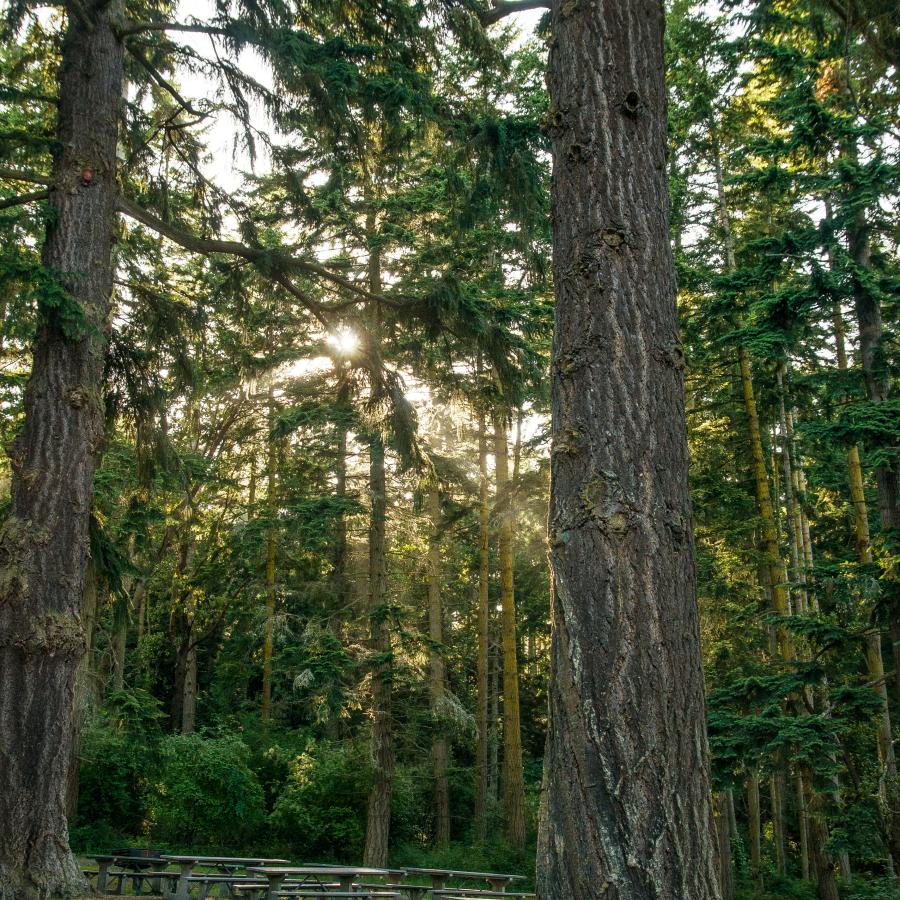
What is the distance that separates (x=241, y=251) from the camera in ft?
30.2

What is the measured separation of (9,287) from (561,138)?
545cm

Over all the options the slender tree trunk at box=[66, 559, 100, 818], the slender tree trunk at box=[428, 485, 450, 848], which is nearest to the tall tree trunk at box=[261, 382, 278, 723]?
the slender tree trunk at box=[428, 485, 450, 848]

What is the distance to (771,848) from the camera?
26.5m

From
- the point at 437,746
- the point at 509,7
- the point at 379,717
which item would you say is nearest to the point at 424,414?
the point at 379,717

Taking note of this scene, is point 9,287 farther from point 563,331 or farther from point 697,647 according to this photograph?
point 697,647

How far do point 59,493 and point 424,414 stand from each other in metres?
10.7

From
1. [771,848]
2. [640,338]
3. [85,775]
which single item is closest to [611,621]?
[640,338]

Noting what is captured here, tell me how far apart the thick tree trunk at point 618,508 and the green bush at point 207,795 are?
16.3 m

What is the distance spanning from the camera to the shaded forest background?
912 centimetres

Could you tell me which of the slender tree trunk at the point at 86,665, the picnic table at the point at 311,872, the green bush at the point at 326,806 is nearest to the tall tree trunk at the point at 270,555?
the green bush at the point at 326,806

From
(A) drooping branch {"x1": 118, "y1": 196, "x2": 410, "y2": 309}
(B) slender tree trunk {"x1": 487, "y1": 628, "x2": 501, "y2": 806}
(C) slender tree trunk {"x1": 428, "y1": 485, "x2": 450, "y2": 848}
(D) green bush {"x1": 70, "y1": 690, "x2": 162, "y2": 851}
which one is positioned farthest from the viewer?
(B) slender tree trunk {"x1": 487, "y1": 628, "x2": 501, "y2": 806}

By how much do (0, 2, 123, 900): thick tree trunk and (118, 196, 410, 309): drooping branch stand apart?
51cm

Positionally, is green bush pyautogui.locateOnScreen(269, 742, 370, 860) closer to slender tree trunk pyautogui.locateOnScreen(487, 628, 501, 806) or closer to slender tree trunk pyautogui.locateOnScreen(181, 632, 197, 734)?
slender tree trunk pyautogui.locateOnScreen(487, 628, 501, 806)

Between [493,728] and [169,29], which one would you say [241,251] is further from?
[493,728]
